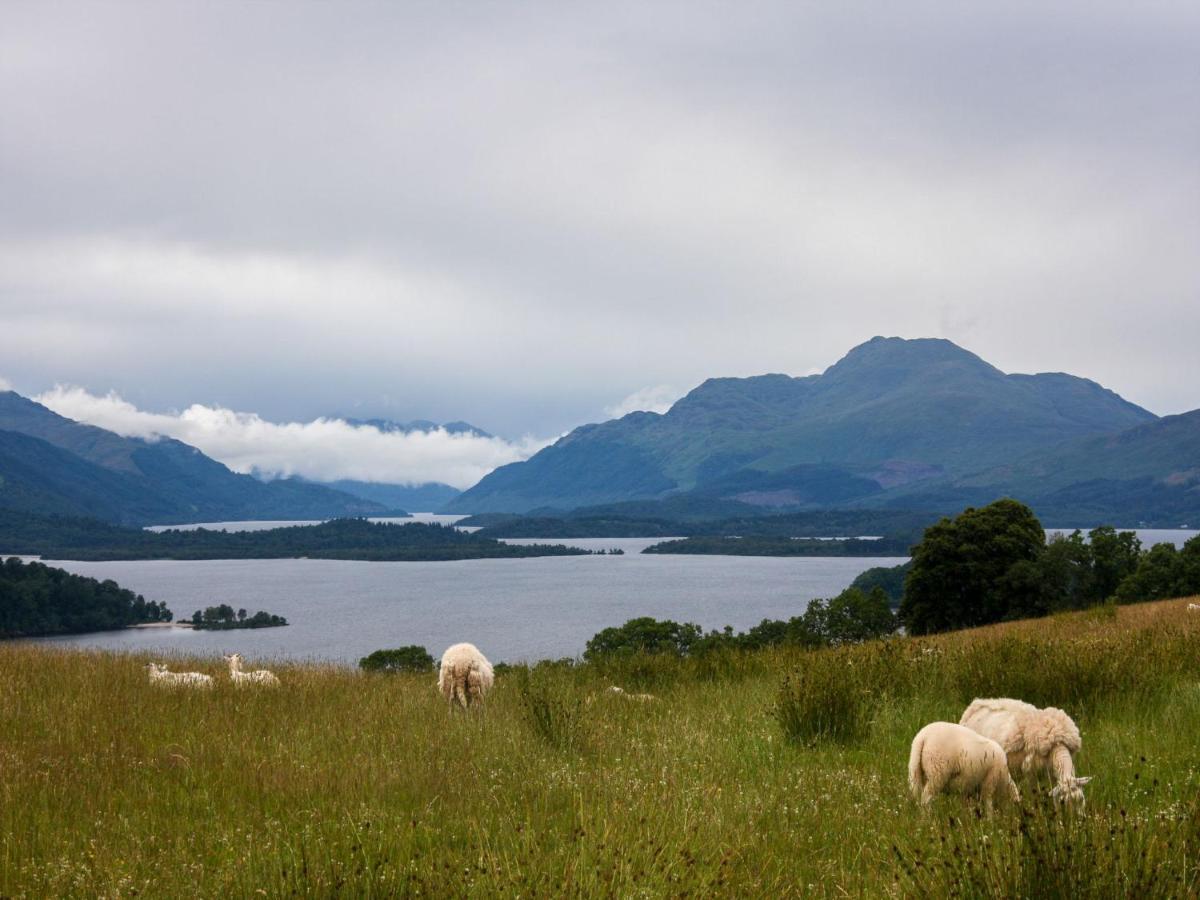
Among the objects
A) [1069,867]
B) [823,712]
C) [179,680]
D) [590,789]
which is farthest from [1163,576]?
[1069,867]

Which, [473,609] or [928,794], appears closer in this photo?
[928,794]

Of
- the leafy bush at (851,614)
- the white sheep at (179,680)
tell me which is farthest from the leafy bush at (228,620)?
the white sheep at (179,680)

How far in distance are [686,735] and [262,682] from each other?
6300 mm

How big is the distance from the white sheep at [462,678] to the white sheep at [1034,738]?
6.55 metres

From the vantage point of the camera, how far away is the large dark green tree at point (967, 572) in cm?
5328

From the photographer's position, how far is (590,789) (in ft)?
20.9

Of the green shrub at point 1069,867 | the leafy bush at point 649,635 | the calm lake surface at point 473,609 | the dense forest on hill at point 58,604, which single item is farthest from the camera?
the dense forest on hill at point 58,604

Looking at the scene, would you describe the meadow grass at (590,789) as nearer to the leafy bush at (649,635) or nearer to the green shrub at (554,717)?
the green shrub at (554,717)

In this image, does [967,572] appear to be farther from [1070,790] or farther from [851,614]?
[1070,790]

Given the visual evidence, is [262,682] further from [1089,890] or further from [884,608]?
[884,608]

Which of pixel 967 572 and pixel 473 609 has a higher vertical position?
pixel 967 572

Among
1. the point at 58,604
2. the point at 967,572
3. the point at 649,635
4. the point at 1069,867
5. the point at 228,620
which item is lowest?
the point at 228,620

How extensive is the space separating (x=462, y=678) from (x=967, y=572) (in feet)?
161

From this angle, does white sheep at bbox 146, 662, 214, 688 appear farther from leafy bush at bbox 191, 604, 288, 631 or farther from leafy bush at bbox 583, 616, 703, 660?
leafy bush at bbox 191, 604, 288, 631
